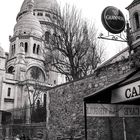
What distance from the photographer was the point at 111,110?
5930mm

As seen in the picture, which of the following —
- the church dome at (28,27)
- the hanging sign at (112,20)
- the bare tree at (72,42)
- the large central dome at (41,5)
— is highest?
the large central dome at (41,5)

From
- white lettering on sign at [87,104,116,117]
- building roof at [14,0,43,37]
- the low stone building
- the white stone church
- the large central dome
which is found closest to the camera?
the low stone building

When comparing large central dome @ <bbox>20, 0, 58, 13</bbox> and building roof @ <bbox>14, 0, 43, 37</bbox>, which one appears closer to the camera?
building roof @ <bbox>14, 0, 43, 37</bbox>

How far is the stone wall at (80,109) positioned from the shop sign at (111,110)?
7.75 ft

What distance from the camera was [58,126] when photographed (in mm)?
12648

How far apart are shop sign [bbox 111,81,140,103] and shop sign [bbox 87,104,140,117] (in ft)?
2.31

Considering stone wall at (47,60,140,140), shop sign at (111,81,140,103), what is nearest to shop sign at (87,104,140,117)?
shop sign at (111,81,140,103)

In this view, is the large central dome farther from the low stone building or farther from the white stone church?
the low stone building

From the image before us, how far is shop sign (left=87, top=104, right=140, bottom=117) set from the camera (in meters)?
5.55

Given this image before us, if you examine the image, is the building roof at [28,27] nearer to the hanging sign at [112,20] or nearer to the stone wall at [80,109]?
the stone wall at [80,109]

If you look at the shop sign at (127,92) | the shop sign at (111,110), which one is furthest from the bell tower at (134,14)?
the shop sign at (127,92)

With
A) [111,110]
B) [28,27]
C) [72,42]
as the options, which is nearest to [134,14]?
[72,42]

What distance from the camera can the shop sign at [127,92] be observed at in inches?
166

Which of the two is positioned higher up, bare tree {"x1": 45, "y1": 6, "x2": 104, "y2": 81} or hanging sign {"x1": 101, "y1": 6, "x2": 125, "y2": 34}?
bare tree {"x1": 45, "y1": 6, "x2": 104, "y2": 81}
